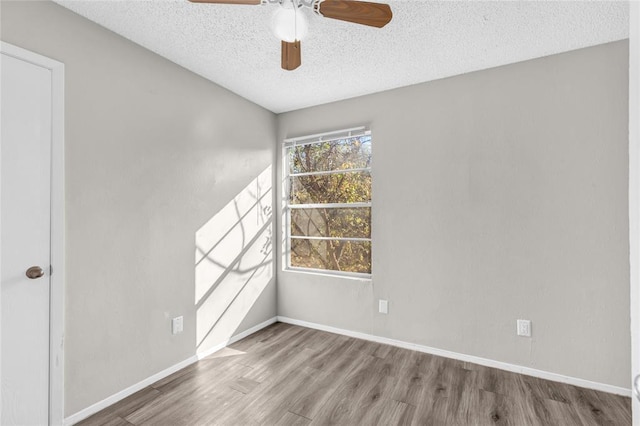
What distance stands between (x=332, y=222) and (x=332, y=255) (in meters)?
0.37

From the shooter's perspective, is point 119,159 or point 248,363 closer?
point 119,159

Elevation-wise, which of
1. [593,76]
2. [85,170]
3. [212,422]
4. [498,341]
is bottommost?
[212,422]

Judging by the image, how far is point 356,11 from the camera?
1491 mm

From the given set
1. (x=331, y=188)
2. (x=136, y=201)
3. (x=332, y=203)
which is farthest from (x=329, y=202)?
(x=136, y=201)

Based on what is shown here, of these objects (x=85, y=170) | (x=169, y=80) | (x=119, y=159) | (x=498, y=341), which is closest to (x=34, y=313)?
(x=85, y=170)

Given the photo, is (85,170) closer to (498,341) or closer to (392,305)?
(392,305)

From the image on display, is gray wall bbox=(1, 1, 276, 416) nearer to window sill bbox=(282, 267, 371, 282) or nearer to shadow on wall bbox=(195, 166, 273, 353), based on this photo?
shadow on wall bbox=(195, 166, 273, 353)

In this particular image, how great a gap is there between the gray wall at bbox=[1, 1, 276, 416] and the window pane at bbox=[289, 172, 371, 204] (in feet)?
2.39

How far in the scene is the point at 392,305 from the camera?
301 cm

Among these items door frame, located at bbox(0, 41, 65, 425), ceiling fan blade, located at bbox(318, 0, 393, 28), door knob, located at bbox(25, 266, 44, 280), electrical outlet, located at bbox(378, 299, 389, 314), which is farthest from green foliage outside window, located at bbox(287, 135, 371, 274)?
door knob, located at bbox(25, 266, 44, 280)

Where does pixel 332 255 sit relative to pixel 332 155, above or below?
below

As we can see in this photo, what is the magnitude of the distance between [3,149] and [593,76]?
375 cm

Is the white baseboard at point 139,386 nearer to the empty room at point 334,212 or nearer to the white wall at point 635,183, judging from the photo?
the empty room at point 334,212

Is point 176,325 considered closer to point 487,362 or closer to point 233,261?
point 233,261
